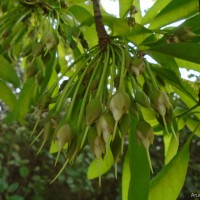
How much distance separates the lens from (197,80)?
98 centimetres

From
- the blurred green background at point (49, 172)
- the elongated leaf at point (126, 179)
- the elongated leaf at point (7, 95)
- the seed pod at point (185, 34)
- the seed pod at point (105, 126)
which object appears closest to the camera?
the seed pod at point (105, 126)

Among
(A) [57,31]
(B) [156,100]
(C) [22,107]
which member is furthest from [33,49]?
(B) [156,100]

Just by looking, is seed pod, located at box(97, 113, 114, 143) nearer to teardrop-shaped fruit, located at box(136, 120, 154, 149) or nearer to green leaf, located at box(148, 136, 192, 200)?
teardrop-shaped fruit, located at box(136, 120, 154, 149)

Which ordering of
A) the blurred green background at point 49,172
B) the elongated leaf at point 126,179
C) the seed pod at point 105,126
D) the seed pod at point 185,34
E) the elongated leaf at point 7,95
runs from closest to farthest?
the seed pod at point 105,126 < the seed pod at point 185,34 < the elongated leaf at point 126,179 < the elongated leaf at point 7,95 < the blurred green background at point 49,172

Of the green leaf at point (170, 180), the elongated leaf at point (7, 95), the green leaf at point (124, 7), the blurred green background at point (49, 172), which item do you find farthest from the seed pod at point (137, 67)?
the blurred green background at point (49, 172)

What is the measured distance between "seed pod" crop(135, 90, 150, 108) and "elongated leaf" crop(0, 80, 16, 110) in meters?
0.44

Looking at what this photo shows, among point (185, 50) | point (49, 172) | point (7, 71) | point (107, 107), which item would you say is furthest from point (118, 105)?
point (49, 172)

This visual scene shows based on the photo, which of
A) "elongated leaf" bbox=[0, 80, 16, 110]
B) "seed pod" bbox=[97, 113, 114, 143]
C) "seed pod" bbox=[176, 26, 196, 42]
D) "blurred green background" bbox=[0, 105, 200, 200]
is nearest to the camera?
"seed pod" bbox=[97, 113, 114, 143]

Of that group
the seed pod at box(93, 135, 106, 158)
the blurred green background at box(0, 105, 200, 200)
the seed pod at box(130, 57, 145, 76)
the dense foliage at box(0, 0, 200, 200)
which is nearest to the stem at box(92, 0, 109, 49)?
the dense foliage at box(0, 0, 200, 200)

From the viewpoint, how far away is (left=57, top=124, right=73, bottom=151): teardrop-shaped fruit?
644 mm

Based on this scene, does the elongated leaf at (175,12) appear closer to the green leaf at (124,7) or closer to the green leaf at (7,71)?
the green leaf at (124,7)

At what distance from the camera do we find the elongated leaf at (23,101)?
1.03 metres

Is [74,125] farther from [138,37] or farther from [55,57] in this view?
[55,57]

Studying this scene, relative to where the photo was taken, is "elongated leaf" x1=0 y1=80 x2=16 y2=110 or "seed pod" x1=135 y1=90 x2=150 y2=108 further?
"elongated leaf" x1=0 y1=80 x2=16 y2=110
